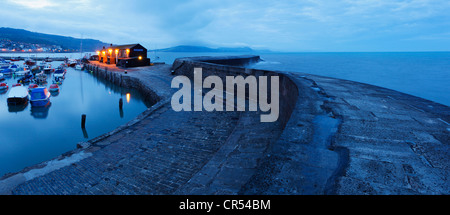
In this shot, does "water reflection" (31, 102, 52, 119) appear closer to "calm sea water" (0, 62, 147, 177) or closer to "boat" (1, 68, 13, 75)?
"calm sea water" (0, 62, 147, 177)

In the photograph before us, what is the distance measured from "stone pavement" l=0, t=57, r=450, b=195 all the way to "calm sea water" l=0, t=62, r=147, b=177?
6.31 m

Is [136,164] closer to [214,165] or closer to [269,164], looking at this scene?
[214,165]

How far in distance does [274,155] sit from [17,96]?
103 feet

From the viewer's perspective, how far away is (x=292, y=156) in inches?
151

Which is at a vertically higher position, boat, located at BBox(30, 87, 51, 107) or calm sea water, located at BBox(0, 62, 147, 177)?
boat, located at BBox(30, 87, 51, 107)

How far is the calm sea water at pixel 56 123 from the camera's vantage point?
521 inches

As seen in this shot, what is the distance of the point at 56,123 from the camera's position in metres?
19.3

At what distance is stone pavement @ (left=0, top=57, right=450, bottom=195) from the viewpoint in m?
3.22

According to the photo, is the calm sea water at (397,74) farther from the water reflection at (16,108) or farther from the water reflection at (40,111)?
the water reflection at (16,108)

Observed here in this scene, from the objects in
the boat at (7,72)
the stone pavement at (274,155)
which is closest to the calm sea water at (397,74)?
the stone pavement at (274,155)

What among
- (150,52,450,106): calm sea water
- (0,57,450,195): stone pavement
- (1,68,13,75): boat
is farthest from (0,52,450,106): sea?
(1,68,13,75): boat
